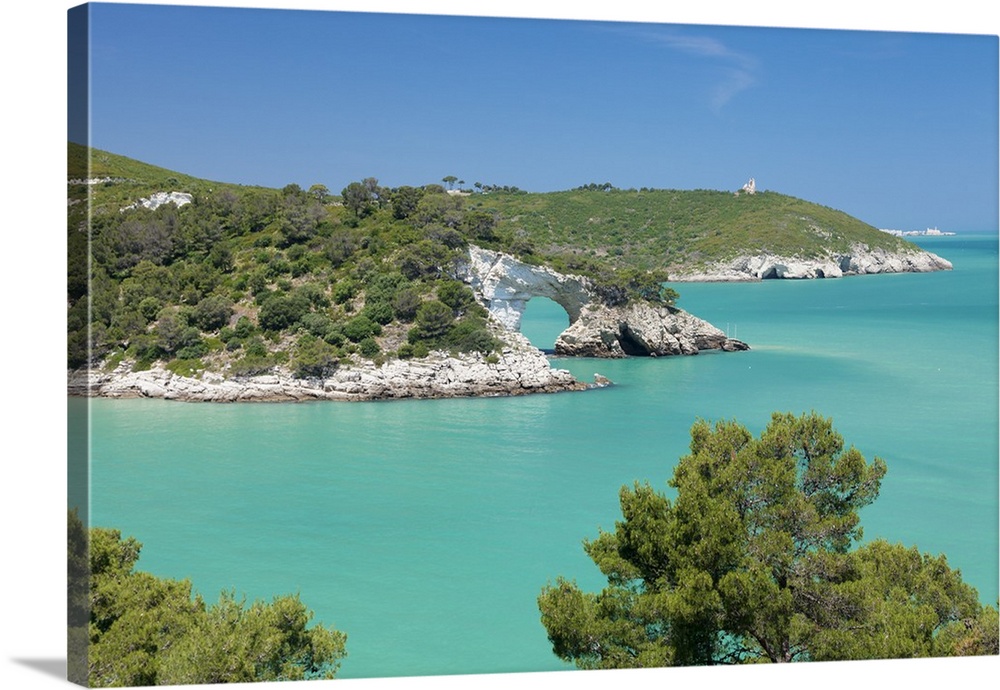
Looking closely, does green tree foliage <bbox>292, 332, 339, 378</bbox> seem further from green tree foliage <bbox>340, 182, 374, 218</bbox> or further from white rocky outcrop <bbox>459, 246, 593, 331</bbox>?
green tree foliage <bbox>340, 182, 374, 218</bbox>

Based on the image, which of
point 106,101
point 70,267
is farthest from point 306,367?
point 70,267

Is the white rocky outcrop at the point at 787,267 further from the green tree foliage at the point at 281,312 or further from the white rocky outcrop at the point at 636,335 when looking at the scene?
the green tree foliage at the point at 281,312

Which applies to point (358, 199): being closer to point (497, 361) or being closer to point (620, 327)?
point (497, 361)

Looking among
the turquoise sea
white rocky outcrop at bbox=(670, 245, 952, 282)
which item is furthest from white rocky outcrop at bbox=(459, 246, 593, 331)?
white rocky outcrop at bbox=(670, 245, 952, 282)

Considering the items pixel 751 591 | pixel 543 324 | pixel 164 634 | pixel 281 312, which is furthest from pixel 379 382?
pixel 751 591

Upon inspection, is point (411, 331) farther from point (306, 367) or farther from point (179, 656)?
point (179, 656)

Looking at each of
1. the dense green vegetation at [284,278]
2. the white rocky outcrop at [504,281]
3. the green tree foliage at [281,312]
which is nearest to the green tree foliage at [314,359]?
the dense green vegetation at [284,278]

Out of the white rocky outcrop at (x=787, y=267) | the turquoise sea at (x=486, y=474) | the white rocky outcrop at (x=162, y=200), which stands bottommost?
the turquoise sea at (x=486, y=474)
